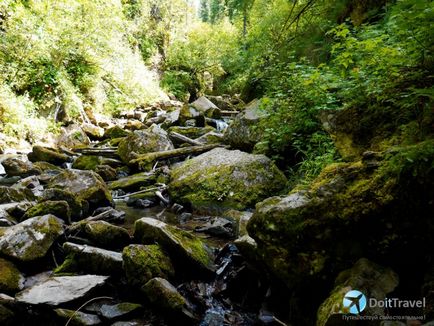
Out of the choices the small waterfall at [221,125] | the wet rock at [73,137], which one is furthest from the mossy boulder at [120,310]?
the wet rock at [73,137]

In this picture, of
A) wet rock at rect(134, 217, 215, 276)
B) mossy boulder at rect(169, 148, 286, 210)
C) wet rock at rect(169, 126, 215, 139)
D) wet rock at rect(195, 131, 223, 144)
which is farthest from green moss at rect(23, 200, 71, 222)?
wet rock at rect(169, 126, 215, 139)

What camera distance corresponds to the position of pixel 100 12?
1611 centimetres

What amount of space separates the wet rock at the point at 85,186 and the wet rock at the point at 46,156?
321 cm

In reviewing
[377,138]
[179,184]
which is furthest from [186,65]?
[377,138]

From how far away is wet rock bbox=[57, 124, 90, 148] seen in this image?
12223mm

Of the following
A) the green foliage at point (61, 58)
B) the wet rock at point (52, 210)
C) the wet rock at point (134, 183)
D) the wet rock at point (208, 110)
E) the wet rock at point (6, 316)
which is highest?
the green foliage at point (61, 58)

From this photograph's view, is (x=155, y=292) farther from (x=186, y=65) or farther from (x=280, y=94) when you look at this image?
(x=186, y=65)

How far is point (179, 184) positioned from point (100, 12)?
13.0 meters

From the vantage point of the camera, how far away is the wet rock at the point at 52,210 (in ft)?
16.8

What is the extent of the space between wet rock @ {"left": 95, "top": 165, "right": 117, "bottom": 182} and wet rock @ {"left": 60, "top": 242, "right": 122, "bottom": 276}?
181 inches

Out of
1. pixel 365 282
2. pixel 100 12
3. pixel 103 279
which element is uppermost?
pixel 100 12

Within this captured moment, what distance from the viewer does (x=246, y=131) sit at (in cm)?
778

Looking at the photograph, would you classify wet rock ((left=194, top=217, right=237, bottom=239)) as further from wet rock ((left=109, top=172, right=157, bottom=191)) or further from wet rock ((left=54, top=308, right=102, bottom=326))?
wet rock ((left=109, top=172, right=157, bottom=191))

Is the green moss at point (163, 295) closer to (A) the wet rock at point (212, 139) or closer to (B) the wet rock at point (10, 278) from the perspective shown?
(B) the wet rock at point (10, 278)
